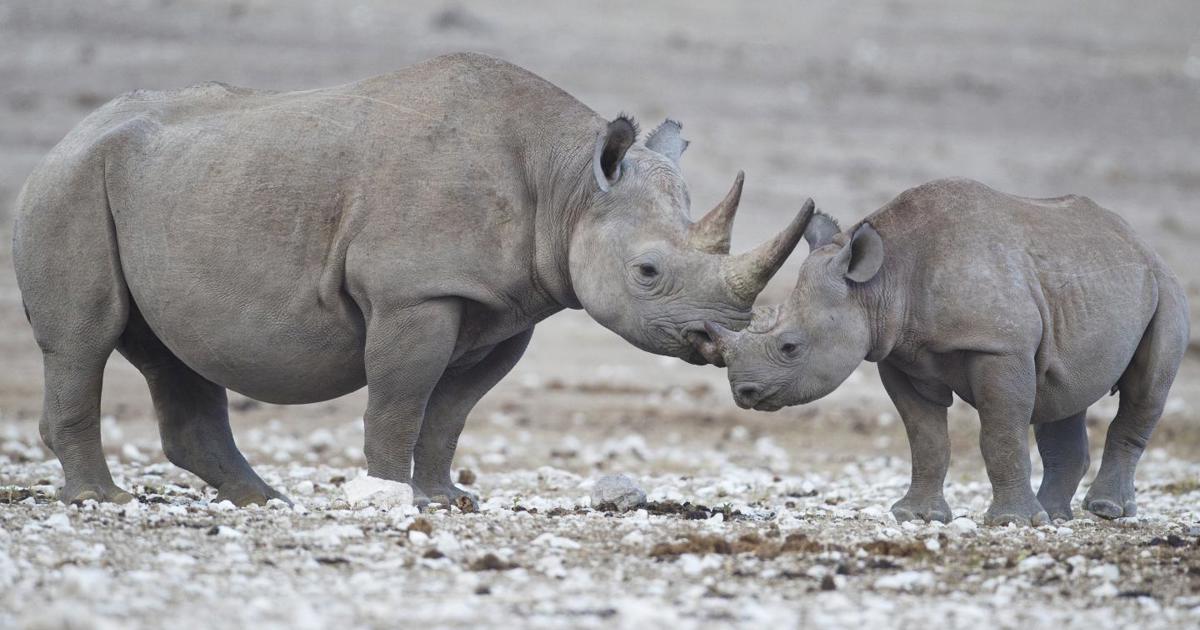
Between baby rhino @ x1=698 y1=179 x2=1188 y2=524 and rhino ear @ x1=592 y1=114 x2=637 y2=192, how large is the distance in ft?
3.64

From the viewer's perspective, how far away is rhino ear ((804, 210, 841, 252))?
1018cm

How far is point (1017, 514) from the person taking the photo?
9.75 metres

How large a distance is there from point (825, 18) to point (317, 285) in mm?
40046

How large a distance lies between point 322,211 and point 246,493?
225 cm

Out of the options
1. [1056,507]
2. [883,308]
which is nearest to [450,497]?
[883,308]

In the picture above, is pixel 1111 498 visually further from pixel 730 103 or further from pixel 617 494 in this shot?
pixel 730 103

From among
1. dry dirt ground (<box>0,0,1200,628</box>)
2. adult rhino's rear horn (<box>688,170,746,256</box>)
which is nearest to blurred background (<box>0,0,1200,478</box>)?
dry dirt ground (<box>0,0,1200,628</box>)

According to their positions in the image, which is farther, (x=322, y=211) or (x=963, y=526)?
(x=322, y=211)

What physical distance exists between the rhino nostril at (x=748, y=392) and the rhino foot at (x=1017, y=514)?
5.33 feet

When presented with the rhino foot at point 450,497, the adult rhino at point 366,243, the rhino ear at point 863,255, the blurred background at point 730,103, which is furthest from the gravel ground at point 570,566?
the blurred background at point 730,103

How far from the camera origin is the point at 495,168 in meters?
9.54

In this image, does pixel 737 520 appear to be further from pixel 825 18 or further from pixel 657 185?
pixel 825 18

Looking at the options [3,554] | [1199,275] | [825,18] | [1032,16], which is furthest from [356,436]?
[1032,16]

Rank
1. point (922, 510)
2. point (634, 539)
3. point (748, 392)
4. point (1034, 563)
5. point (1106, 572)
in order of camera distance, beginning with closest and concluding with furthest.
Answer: point (1106, 572)
point (1034, 563)
point (634, 539)
point (748, 392)
point (922, 510)
